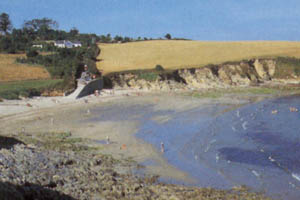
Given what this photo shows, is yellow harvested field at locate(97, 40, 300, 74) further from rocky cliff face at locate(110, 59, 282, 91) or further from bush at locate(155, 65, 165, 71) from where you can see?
rocky cliff face at locate(110, 59, 282, 91)

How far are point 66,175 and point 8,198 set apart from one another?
6705mm

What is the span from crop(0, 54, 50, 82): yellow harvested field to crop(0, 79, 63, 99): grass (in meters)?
2.88

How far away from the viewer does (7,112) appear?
35.3 m

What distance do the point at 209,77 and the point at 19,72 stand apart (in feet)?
86.7

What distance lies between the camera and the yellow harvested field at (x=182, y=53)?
6507 centimetres

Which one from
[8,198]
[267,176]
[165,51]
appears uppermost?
[165,51]

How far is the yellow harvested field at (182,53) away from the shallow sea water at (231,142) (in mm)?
23914

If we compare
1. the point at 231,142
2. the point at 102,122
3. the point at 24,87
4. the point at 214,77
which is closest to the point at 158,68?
the point at 214,77

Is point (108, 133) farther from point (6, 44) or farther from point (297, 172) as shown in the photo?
point (6, 44)

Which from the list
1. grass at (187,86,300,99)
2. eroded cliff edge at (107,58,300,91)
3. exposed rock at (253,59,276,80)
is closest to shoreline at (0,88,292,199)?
grass at (187,86,300,99)

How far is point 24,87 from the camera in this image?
4369 centimetres

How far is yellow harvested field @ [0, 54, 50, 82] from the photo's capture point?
168ft

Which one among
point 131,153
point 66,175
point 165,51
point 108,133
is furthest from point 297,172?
point 165,51

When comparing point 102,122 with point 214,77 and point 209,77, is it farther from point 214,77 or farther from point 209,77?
point 214,77
